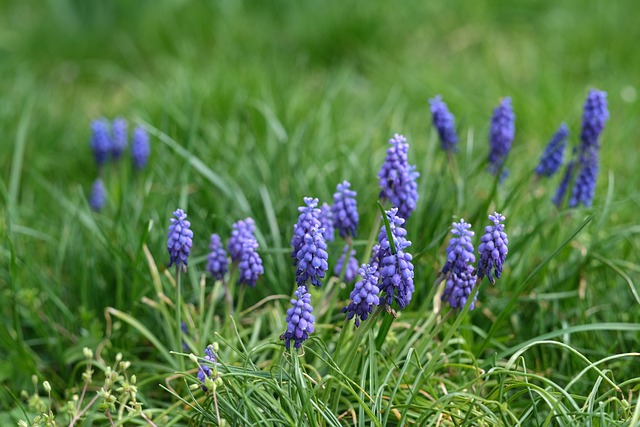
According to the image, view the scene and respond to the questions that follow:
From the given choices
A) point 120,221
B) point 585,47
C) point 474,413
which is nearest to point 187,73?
point 120,221

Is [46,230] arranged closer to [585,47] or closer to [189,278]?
[189,278]

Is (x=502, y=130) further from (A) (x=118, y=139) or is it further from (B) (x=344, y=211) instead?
(A) (x=118, y=139)

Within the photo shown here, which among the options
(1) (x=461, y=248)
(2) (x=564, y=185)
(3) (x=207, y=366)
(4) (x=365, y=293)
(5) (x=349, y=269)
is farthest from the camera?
(2) (x=564, y=185)

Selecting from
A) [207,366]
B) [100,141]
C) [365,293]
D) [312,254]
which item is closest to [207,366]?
[207,366]

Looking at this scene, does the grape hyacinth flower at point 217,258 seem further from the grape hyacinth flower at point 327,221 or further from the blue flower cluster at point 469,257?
the blue flower cluster at point 469,257

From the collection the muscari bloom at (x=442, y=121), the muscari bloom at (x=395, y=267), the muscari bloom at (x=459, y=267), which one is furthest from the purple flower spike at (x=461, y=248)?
the muscari bloom at (x=442, y=121)

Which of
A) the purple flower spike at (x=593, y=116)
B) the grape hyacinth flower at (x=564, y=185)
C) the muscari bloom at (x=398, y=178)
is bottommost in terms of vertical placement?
the muscari bloom at (x=398, y=178)
